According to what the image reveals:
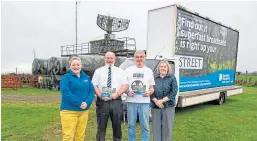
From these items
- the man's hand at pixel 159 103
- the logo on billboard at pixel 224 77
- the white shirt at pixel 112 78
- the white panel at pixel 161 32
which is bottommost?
the man's hand at pixel 159 103

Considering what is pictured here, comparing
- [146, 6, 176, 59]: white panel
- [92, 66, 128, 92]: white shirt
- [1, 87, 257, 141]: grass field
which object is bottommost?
[1, 87, 257, 141]: grass field

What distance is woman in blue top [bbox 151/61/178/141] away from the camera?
14.9 ft

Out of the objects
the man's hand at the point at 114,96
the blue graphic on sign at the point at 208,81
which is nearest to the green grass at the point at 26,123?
the man's hand at the point at 114,96

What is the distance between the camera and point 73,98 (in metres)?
4.00

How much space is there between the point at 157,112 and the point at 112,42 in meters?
26.3

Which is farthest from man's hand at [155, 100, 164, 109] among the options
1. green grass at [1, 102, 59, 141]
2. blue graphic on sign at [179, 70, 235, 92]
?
blue graphic on sign at [179, 70, 235, 92]

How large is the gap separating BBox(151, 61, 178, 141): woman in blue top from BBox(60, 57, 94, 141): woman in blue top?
1.26 metres

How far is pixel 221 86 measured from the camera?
11.8 meters

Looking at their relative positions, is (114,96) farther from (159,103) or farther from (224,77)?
(224,77)

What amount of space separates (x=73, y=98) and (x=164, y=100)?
5.34ft

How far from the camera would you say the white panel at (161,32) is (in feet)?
26.9

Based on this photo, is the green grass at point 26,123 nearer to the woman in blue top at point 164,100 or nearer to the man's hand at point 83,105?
the man's hand at point 83,105

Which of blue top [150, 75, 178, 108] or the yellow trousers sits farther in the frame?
blue top [150, 75, 178, 108]

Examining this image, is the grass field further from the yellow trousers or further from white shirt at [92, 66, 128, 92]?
white shirt at [92, 66, 128, 92]
